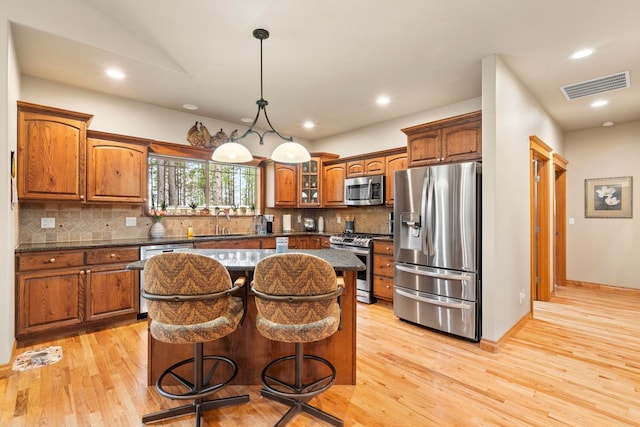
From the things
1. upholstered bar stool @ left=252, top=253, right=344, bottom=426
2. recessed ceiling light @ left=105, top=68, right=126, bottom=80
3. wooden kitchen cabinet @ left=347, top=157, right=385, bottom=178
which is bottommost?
upholstered bar stool @ left=252, top=253, right=344, bottom=426

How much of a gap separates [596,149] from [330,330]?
5792mm

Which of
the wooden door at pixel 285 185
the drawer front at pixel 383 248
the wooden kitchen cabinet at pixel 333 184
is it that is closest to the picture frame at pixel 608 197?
the drawer front at pixel 383 248

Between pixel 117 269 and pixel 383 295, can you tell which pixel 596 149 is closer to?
pixel 383 295

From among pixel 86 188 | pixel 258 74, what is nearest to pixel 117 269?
pixel 86 188

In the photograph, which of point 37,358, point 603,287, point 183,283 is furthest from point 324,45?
point 603,287

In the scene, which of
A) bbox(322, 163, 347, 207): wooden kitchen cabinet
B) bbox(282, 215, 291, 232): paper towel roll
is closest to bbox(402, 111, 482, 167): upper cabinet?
bbox(322, 163, 347, 207): wooden kitchen cabinet

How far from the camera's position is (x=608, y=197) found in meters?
4.99

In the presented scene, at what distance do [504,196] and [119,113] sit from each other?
4514 mm

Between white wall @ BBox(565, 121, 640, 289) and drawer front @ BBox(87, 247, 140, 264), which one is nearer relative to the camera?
drawer front @ BBox(87, 247, 140, 264)

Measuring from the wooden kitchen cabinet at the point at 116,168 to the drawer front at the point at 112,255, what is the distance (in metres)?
0.64

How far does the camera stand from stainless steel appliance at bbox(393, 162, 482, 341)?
3031 mm

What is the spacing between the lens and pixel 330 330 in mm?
1790

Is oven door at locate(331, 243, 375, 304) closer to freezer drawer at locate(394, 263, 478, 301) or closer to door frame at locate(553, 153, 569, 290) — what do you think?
freezer drawer at locate(394, 263, 478, 301)

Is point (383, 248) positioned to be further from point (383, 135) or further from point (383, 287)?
point (383, 135)
